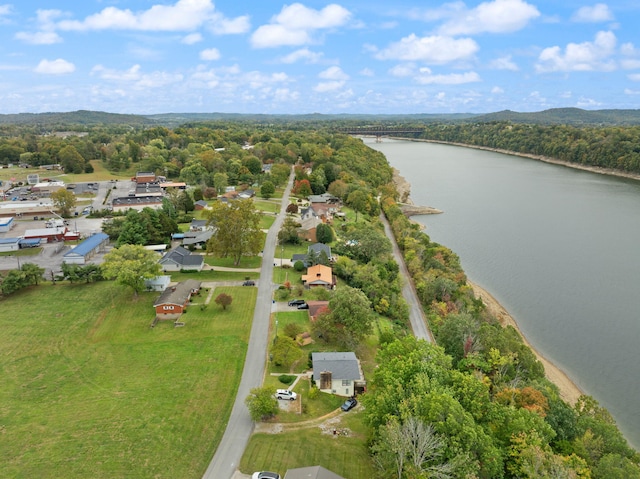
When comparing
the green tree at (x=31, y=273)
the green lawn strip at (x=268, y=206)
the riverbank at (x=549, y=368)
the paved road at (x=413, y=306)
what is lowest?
the riverbank at (x=549, y=368)

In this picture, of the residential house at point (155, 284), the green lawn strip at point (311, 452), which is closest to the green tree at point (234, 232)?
the residential house at point (155, 284)

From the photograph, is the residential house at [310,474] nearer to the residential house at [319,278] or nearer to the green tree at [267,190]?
the residential house at [319,278]

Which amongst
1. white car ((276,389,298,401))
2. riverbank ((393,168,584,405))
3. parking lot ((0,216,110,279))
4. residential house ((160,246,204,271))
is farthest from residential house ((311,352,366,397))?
parking lot ((0,216,110,279))

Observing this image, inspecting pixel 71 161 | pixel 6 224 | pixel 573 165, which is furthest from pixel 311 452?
pixel 573 165

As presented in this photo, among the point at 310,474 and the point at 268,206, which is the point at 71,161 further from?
the point at 310,474

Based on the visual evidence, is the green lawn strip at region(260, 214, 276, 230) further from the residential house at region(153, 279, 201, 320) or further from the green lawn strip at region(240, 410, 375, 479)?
the green lawn strip at region(240, 410, 375, 479)

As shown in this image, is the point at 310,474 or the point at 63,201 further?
the point at 63,201
